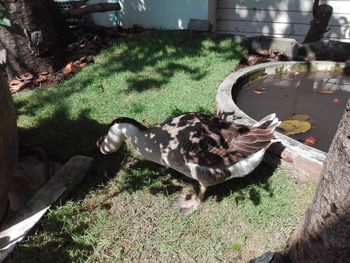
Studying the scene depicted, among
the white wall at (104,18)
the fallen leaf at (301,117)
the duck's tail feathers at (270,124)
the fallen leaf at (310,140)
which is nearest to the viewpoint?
the duck's tail feathers at (270,124)

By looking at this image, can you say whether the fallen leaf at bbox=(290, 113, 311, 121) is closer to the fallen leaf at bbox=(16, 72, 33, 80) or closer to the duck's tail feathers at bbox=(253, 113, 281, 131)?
the duck's tail feathers at bbox=(253, 113, 281, 131)

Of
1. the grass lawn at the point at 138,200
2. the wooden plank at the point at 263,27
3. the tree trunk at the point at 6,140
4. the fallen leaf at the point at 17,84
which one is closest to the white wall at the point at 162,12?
the wooden plank at the point at 263,27

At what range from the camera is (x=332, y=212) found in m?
1.84

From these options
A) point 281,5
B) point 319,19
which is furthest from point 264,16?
point 319,19

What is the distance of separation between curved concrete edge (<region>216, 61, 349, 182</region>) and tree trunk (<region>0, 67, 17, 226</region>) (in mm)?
2097

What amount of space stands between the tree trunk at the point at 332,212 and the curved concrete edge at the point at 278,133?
1164mm

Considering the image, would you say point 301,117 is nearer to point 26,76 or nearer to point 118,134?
point 118,134

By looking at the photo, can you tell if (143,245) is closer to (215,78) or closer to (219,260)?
(219,260)

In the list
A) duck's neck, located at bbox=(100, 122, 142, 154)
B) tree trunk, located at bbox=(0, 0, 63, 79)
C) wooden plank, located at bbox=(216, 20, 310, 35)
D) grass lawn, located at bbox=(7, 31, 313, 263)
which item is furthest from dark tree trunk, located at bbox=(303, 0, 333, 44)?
duck's neck, located at bbox=(100, 122, 142, 154)

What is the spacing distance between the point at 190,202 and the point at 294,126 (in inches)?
62.5

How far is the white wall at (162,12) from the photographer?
23.8 feet

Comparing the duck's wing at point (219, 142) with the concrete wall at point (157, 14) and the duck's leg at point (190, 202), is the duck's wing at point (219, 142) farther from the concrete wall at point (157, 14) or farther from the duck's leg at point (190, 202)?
the concrete wall at point (157, 14)

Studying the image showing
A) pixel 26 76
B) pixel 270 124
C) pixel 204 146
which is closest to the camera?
pixel 204 146

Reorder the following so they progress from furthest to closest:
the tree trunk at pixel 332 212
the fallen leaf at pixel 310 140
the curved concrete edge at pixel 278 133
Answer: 1. the fallen leaf at pixel 310 140
2. the curved concrete edge at pixel 278 133
3. the tree trunk at pixel 332 212
